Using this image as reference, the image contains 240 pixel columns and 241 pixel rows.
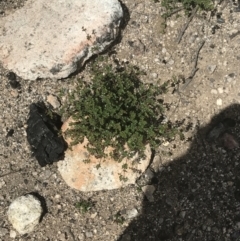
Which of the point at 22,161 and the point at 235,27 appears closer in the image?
the point at 22,161

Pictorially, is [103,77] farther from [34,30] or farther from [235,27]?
[235,27]

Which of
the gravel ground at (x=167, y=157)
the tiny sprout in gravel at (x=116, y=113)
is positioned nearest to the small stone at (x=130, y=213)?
the gravel ground at (x=167, y=157)

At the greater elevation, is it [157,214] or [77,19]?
[77,19]

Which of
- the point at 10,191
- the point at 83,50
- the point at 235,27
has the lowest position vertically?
the point at 10,191

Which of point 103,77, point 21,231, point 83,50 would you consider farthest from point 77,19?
point 21,231

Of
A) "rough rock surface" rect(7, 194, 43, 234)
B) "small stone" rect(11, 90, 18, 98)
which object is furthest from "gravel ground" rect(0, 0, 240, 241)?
"rough rock surface" rect(7, 194, 43, 234)

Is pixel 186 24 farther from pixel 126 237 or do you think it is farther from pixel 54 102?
pixel 126 237

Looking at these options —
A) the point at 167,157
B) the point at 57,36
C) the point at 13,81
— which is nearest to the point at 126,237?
the point at 167,157
